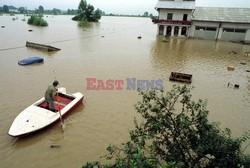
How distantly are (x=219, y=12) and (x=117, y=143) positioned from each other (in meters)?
36.3

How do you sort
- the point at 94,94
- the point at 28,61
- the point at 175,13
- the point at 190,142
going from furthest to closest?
the point at 175,13 → the point at 28,61 → the point at 94,94 → the point at 190,142

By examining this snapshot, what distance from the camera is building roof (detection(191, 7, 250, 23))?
31.2 m

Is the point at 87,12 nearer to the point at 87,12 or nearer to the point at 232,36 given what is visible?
the point at 87,12

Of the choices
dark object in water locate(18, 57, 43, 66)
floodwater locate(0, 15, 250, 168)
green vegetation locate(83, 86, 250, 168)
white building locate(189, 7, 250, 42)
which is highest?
white building locate(189, 7, 250, 42)

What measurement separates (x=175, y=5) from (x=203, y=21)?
611cm

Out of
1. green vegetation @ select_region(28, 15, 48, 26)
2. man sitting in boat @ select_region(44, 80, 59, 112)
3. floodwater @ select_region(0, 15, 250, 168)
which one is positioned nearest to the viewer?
floodwater @ select_region(0, 15, 250, 168)

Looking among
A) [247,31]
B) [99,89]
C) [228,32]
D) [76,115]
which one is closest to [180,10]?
[228,32]

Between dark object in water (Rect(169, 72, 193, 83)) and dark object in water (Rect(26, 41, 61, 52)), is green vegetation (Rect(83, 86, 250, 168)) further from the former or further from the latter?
dark object in water (Rect(26, 41, 61, 52))

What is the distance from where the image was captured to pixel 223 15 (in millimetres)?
32781

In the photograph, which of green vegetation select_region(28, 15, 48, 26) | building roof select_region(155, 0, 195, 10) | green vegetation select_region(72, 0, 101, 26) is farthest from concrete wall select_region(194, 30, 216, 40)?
green vegetation select_region(72, 0, 101, 26)

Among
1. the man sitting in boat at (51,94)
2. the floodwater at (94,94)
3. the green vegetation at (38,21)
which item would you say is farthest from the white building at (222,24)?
the green vegetation at (38,21)

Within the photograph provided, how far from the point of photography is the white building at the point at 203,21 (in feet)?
104

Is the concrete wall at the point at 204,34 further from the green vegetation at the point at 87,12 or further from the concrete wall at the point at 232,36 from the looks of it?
the green vegetation at the point at 87,12

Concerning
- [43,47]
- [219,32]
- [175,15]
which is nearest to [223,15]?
[219,32]
